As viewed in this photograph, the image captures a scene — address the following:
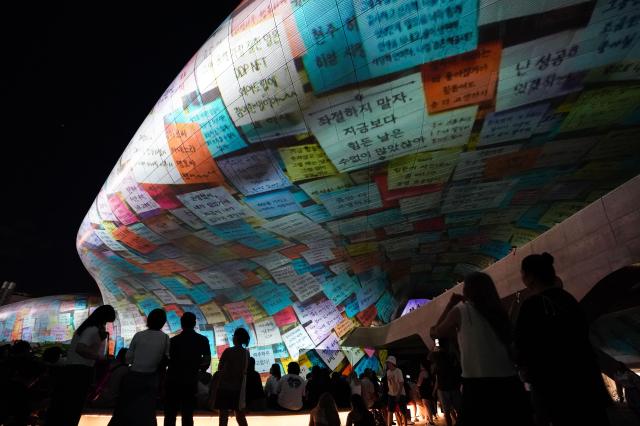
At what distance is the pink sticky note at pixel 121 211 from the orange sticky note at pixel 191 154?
3060 mm

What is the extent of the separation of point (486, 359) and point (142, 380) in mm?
2631

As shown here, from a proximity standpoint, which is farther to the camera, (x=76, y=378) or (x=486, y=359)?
(x=76, y=378)

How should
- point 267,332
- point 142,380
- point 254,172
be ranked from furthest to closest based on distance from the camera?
1. point 267,332
2. point 254,172
3. point 142,380

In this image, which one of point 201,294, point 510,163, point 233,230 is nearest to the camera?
point 510,163

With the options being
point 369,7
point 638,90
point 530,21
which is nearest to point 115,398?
point 369,7

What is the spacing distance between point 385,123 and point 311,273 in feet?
A: 21.5

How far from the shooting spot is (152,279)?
44.2 feet

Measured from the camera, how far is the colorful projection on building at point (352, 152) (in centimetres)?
537

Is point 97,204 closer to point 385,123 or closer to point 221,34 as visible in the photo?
point 221,34

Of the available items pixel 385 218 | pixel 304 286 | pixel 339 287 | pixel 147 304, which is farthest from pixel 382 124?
pixel 147 304

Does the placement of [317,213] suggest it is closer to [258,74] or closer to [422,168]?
[422,168]

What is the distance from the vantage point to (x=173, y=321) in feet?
49.9

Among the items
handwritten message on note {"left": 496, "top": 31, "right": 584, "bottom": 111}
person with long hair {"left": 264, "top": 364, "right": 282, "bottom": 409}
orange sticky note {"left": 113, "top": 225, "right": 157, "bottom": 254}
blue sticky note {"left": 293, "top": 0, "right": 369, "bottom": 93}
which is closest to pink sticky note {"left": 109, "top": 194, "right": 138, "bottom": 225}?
orange sticky note {"left": 113, "top": 225, "right": 157, "bottom": 254}

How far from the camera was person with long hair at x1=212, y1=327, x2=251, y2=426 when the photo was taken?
342 centimetres
